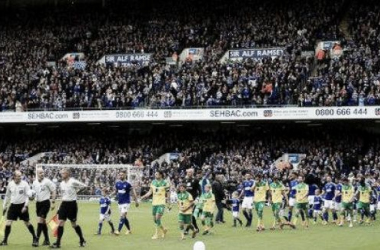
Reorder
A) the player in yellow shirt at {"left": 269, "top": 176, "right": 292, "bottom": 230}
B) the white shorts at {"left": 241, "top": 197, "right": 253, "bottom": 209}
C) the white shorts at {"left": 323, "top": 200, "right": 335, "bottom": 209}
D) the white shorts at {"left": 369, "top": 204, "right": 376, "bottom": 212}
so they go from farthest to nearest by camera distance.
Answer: the white shorts at {"left": 369, "top": 204, "right": 376, "bottom": 212}
the white shorts at {"left": 323, "top": 200, "right": 335, "bottom": 209}
the white shorts at {"left": 241, "top": 197, "right": 253, "bottom": 209}
the player in yellow shirt at {"left": 269, "top": 176, "right": 292, "bottom": 230}

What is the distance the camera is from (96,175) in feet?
162

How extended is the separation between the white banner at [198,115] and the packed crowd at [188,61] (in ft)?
1.76

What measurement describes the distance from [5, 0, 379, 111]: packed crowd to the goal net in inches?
198

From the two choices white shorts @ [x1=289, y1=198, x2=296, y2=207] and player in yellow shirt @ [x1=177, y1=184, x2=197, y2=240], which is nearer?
player in yellow shirt @ [x1=177, y1=184, x2=197, y2=240]

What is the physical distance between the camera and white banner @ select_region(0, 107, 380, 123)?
46.7m

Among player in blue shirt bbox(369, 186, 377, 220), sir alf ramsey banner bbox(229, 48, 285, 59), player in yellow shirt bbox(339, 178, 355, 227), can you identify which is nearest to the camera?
player in yellow shirt bbox(339, 178, 355, 227)

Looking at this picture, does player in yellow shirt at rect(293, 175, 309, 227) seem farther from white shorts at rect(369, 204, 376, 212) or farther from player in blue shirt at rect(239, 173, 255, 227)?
white shorts at rect(369, 204, 376, 212)

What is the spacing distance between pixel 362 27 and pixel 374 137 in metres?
7.52

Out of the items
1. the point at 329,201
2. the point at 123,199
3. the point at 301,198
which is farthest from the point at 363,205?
the point at 123,199

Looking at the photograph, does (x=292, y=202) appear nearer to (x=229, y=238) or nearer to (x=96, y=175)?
(x=229, y=238)

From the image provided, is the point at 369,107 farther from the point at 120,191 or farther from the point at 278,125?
the point at 120,191

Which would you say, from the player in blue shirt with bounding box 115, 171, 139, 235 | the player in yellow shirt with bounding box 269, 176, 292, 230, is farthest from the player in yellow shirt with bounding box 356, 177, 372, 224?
the player in blue shirt with bounding box 115, 171, 139, 235

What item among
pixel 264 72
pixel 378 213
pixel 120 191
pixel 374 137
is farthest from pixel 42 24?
pixel 120 191

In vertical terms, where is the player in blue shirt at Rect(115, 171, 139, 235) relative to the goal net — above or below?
below
